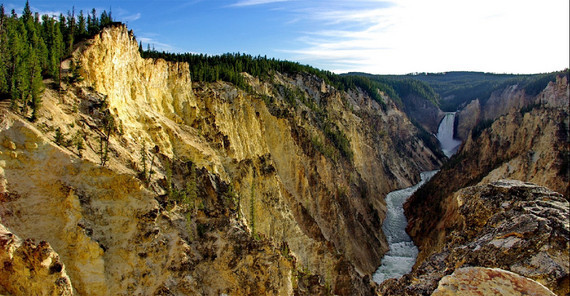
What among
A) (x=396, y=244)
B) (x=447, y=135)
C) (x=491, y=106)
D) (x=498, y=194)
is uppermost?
(x=491, y=106)

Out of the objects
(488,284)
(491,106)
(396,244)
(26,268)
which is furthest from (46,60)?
(491,106)

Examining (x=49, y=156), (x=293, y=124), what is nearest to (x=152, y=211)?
(x=49, y=156)

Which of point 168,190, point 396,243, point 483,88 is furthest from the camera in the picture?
point 483,88

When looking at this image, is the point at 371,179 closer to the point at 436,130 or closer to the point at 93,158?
the point at 93,158

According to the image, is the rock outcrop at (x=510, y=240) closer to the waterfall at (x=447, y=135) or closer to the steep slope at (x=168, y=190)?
the steep slope at (x=168, y=190)

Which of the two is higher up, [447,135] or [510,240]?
[510,240]

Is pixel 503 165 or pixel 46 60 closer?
pixel 46 60

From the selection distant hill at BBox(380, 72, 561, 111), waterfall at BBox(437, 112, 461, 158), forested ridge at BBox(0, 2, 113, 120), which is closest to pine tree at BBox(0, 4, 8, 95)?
forested ridge at BBox(0, 2, 113, 120)

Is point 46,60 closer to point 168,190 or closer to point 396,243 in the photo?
point 168,190
